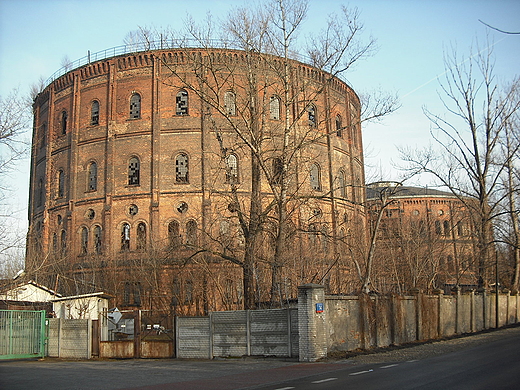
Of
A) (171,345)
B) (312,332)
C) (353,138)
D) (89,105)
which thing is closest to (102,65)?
(89,105)

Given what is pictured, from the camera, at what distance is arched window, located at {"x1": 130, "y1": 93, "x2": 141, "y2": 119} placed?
3206 centimetres

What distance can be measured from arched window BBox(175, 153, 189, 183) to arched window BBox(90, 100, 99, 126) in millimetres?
6237

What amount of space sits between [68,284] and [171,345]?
51.5 feet

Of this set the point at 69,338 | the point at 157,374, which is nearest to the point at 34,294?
the point at 69,338

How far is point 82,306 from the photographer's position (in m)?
20.9

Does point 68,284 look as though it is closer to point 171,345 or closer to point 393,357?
point 171,345

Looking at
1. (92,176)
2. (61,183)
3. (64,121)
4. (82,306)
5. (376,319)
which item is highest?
(64,121)

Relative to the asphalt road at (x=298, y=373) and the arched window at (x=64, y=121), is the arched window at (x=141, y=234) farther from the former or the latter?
the asphalt road at (x=298, y=373)

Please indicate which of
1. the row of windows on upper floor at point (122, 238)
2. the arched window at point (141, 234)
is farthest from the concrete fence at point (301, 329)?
the row of windows on upper floor at point (122, 238)

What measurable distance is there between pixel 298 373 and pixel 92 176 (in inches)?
968

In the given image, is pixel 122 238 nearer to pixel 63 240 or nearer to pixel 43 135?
pixel 63 240

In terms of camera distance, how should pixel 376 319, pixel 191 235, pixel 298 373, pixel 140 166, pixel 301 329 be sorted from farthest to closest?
1. pixel 140 166
2. pixel 191 235
3. pixel 376 319
4. pixel 301 329
5. pixel 298 373

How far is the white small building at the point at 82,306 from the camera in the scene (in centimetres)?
2045

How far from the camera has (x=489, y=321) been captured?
25.8 m
